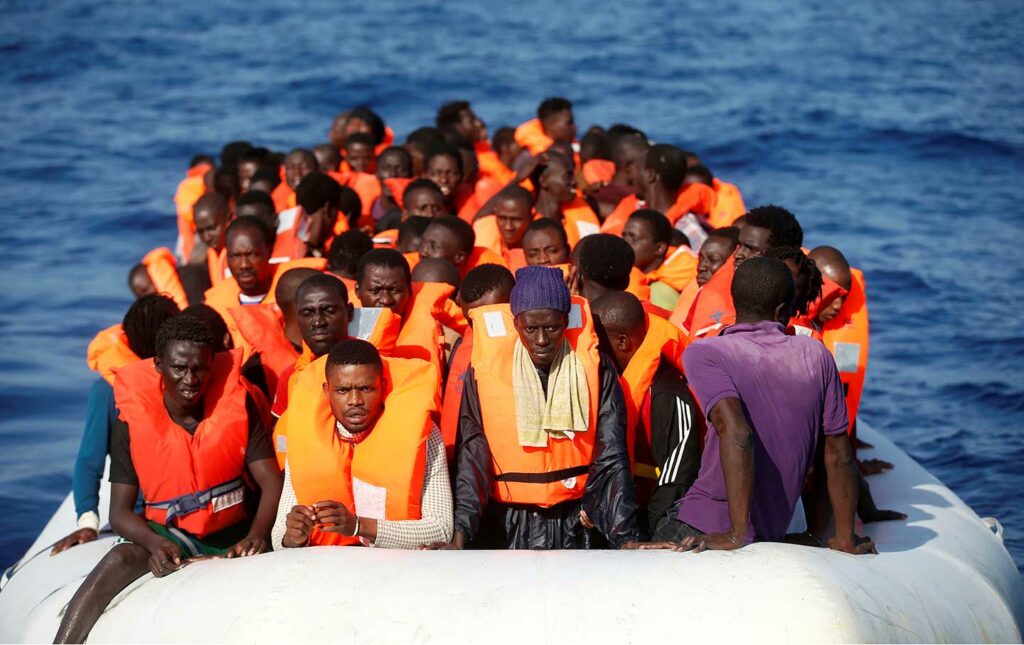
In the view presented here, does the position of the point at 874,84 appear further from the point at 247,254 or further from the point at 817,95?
the point at 247,254

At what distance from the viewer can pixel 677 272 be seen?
22.9 ft

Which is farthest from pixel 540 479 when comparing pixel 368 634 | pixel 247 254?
pixel 247 254

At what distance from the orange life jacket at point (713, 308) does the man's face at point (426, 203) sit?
2483 mm

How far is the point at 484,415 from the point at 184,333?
117cm

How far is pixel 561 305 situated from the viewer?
15.3 ft

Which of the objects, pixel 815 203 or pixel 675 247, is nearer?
pixel 675 247

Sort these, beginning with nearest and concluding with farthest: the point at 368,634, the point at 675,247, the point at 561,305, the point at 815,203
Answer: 1. the point at 368,634
2. the point at 561,305
3. the point at 675,247
4. the point at 815,203

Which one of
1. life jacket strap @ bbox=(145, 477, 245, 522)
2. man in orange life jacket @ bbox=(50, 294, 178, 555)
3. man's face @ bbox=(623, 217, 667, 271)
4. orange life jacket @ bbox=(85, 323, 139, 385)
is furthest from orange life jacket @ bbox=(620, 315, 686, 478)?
orange life jacket @ bbox=(85, 323, 139, 385)

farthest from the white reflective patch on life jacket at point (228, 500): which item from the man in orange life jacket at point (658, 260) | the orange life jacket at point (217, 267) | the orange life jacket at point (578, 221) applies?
the orange life jacket at point (578, 221)

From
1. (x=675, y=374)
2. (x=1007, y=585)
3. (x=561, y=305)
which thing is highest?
(x=561, y=305)

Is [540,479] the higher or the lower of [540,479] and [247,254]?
the lower

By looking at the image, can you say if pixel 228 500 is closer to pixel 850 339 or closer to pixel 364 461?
pixel 364 461

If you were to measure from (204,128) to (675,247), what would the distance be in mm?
14312

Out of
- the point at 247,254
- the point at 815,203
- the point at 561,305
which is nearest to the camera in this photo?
the point at 561,305
